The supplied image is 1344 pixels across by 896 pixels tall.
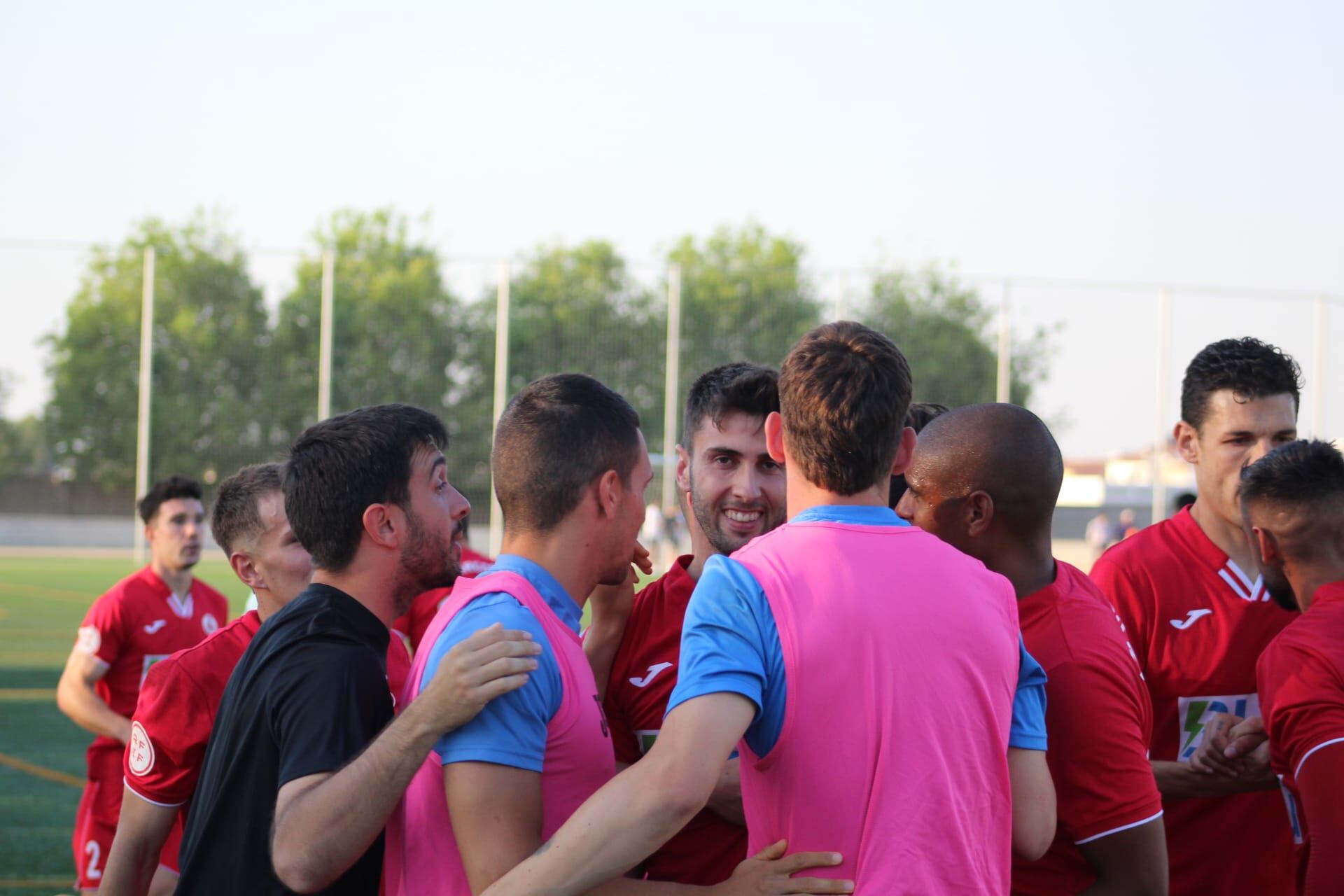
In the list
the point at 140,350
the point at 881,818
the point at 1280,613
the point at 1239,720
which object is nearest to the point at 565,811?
the point at 881,818

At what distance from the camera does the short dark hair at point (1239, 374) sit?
3.93 metres

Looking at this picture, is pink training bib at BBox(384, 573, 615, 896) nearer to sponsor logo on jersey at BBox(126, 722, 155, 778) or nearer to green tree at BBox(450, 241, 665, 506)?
sponsor logo on jersey at BBox(126, 722, 155, 778)

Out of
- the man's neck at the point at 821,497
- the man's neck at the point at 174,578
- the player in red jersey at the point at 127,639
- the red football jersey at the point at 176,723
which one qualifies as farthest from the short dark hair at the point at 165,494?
the man's neck at the point at 821,497

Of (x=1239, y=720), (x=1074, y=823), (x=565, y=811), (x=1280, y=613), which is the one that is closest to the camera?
(x=565, y=811)

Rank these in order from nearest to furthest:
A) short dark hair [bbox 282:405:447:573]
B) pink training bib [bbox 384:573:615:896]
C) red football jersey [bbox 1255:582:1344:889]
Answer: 1. pink training bib [bbox 384:573:615:896]
2. short dark hair [bbox 282:405:447:573]
3. red football jersey [bbox 1255:582:1344:889]

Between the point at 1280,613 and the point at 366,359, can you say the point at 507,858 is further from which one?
the point at 366,359

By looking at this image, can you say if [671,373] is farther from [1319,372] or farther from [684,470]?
[684,470]

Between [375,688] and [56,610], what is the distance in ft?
65.0

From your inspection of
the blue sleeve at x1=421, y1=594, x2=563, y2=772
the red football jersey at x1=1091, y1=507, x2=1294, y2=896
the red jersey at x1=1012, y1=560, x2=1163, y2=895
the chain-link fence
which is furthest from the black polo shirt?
the chain-link fence

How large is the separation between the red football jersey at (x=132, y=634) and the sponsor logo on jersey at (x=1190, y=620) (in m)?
4.81

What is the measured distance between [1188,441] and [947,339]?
84.0 feet

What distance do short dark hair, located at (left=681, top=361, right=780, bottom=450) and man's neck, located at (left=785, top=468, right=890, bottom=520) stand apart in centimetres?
124

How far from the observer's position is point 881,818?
206 centimetres

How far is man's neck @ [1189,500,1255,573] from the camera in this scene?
12.5ft
